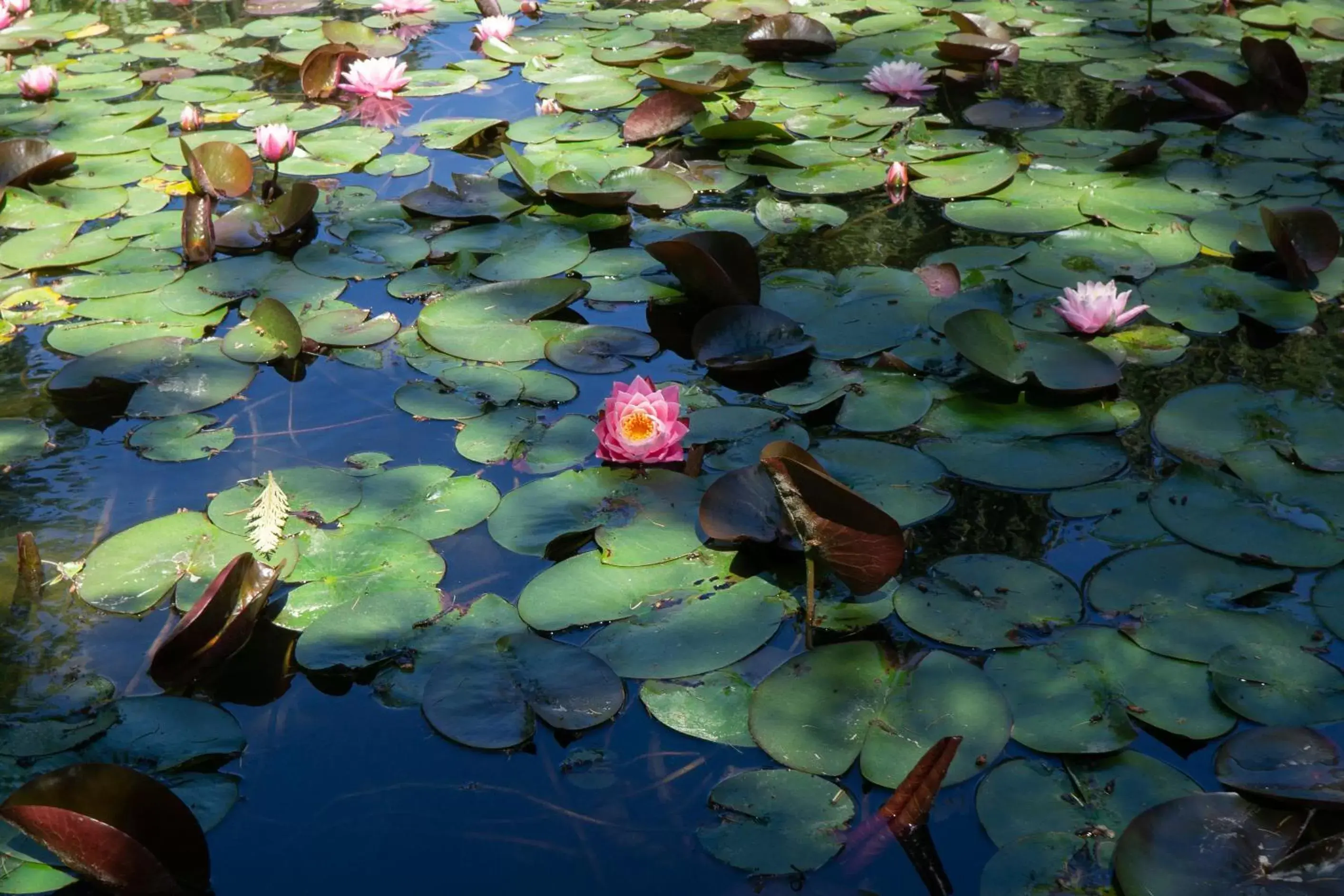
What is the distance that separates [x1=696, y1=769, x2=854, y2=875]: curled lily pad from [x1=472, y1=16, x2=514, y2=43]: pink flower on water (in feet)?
13.4

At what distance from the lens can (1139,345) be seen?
258 centimetres

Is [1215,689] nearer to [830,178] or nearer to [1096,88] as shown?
[830,178]

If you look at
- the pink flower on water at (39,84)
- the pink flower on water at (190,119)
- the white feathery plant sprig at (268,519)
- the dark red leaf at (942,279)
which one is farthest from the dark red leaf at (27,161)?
the dark red leaf at (942,279)

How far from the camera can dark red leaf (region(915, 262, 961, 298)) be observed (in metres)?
2.79

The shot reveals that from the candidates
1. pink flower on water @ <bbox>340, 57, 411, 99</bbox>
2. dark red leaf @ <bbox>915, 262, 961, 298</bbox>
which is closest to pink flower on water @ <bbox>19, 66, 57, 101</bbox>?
pink flower on water @ <bbox>340, 57, 411, 99</bbox>

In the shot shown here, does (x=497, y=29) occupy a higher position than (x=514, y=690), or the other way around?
(x=497, y=29)

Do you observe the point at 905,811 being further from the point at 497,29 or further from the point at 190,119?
the point at 497,29

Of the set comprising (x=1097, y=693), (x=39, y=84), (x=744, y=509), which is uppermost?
(x=39, y=84)

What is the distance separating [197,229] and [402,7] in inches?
105

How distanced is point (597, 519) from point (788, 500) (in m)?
0.45

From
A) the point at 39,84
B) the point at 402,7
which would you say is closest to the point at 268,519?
the point at 39,84

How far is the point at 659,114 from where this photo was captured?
3828mm

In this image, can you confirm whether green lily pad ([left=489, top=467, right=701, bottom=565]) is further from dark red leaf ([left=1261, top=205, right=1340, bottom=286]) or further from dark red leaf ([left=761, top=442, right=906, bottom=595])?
dark red leaf ([left=1261, top=205, right=1340, bottom=286])

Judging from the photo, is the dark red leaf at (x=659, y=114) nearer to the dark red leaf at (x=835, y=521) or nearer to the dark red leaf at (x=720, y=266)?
the dark red leaf at (x=720, y=266)
